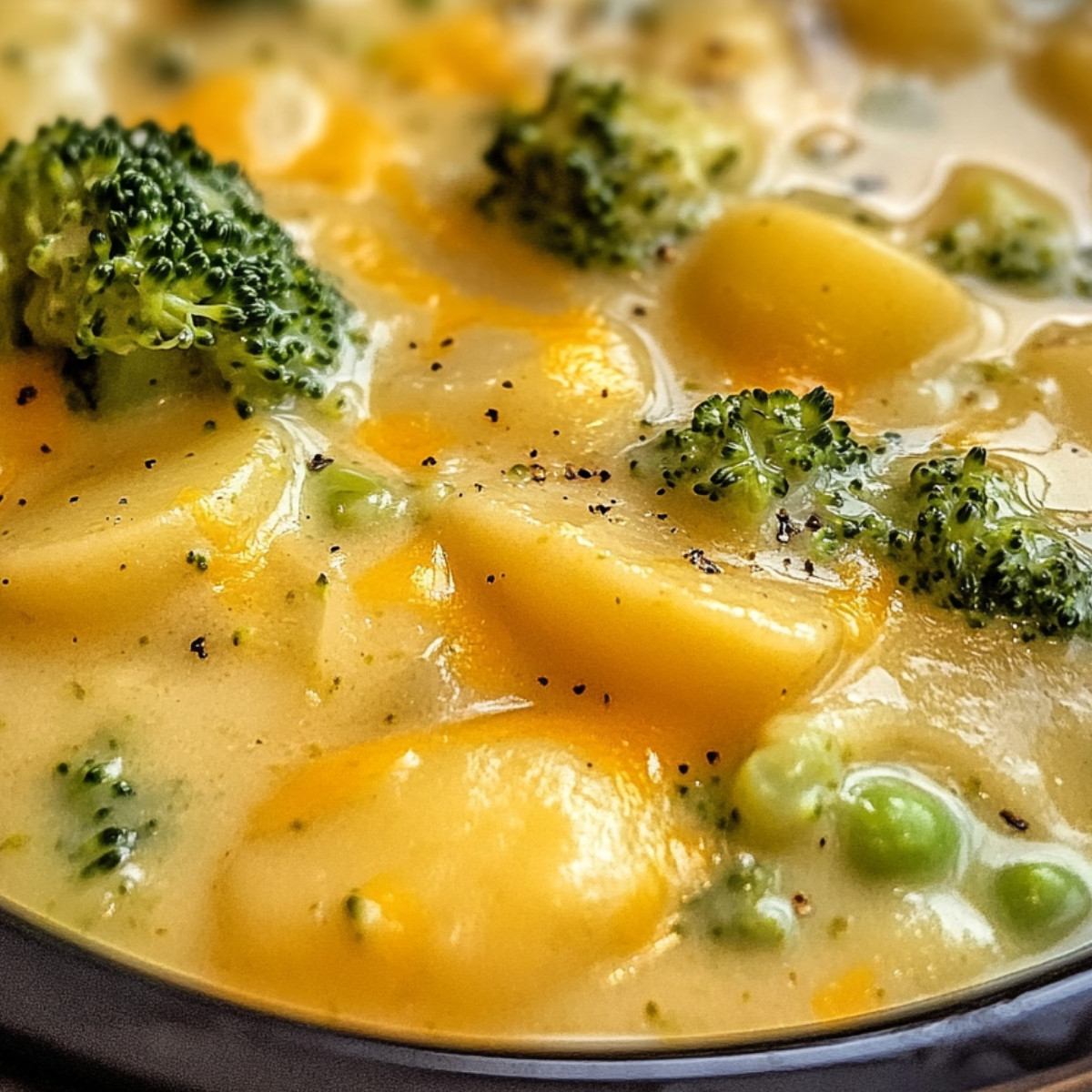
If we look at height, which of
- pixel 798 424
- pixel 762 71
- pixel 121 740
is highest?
pixel 762 71

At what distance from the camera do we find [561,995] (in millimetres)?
1413

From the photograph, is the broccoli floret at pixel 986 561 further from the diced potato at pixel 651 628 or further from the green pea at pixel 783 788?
the green pea at pixel 783 788

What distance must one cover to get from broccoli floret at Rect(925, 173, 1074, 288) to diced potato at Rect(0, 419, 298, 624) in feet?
4.01

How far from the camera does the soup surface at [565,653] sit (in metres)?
1.43

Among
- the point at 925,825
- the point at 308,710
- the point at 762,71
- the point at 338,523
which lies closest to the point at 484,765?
the point at 308,710

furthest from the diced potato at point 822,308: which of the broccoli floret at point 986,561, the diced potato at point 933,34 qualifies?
the diced potato at point 933,34

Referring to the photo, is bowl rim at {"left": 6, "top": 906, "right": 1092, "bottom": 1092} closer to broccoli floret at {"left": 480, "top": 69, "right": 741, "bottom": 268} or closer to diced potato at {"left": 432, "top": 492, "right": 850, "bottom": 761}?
diced potato at {"left": 432, "top": 492, "right": 850, "bottom": 761}

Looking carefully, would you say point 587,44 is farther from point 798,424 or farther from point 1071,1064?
point 1071,1064

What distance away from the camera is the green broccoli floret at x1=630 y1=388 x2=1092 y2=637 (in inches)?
64.2

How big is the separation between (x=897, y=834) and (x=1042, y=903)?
177mm

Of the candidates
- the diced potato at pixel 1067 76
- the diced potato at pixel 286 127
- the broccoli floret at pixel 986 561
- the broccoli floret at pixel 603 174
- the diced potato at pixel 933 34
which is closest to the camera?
the broccoli floret at pixel 986 561

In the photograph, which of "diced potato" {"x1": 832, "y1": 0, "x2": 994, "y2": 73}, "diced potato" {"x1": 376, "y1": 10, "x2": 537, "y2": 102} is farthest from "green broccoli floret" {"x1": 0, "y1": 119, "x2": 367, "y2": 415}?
"diced potato" {"x1": 832, "y1": 0, "x2": 994, "y2": 73}

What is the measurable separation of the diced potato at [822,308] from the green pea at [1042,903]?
78 cm

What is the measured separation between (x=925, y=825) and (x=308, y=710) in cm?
75
